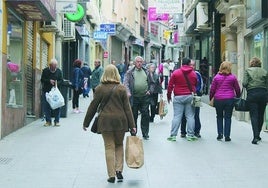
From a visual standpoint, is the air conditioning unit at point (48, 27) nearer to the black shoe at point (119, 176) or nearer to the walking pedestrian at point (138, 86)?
the walking pedestrian at point (138, 86)

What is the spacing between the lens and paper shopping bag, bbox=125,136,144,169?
7664 millimetres

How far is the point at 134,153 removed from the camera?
7.68 metres

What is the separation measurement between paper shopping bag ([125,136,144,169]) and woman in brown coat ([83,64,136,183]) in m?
0.15

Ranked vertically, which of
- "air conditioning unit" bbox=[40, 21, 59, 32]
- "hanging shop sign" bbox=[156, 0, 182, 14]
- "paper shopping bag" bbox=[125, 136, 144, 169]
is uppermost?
"hanging shop sign" bbox=[156, 0, 182, 14]

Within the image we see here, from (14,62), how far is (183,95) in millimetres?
4313

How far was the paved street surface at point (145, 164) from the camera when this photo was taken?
7.84 meters

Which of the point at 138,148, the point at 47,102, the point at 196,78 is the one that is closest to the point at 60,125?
the point at 47,102

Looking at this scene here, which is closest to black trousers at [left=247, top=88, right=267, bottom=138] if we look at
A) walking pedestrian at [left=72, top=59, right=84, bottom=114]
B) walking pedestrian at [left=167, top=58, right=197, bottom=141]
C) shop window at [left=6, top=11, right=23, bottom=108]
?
walking pedestrian at [left=167, top=58, right=197, bottom=141]

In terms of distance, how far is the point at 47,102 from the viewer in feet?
47.2

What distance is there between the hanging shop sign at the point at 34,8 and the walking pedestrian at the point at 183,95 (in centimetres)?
335

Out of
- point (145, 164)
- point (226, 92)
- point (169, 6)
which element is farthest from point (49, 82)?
point (169, 6)

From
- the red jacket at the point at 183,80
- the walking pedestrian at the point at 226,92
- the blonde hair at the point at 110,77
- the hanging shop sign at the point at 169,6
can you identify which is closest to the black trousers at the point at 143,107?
the red jacket at the point at 183,80

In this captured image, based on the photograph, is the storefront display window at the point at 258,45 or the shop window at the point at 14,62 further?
the storefront display window at the point at 258,45

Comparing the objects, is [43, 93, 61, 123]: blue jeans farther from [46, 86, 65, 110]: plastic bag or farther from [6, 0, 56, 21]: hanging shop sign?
[6, 0, 56, 21]: hanging shop sign
